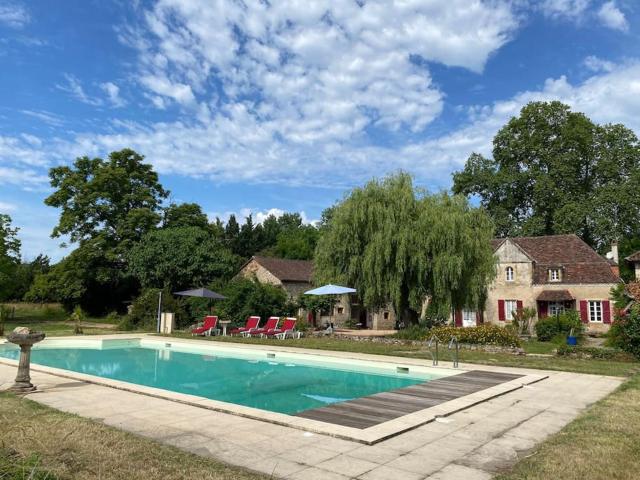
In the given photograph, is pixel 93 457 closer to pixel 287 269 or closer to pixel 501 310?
pixel 501 310

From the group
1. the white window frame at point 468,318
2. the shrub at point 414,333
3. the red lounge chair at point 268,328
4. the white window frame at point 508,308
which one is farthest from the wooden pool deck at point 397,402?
the white window frame at point 508,308

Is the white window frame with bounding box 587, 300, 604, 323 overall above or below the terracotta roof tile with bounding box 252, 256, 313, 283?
below

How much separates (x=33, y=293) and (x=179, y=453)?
34.6 m

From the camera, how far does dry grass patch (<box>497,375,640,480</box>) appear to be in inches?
171

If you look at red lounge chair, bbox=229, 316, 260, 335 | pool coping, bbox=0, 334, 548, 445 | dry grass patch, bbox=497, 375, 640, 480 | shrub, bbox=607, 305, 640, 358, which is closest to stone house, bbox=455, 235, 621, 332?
red lounge chair, bbox=229, 316, 260, 335

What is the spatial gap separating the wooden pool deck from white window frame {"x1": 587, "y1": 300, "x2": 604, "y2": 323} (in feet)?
66.2

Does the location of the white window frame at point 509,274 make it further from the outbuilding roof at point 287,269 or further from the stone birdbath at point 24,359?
the stone birdbath at point 24,359

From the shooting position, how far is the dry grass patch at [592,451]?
14.3ft

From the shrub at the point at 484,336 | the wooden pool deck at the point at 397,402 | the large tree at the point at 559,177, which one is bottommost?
the wooden pool deck at the point at 397,402

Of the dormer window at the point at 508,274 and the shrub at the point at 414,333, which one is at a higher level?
the dormer window at the point at 508,274

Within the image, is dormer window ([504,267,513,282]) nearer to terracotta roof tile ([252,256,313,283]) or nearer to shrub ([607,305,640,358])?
terracotta roof tile ([252,256,313,283])

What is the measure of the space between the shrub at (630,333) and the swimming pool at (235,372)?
6.33 m

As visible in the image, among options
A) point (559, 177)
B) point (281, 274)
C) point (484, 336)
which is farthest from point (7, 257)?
point (559, 177)

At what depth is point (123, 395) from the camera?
8.09m
